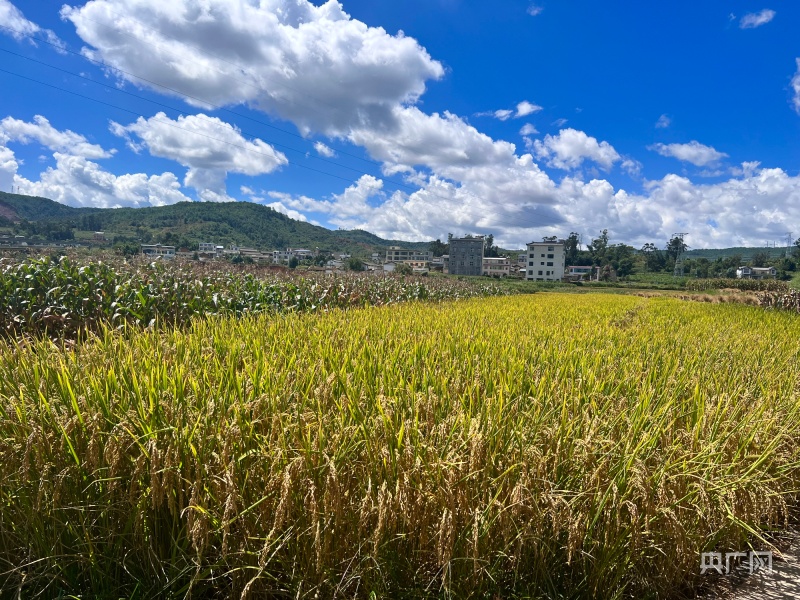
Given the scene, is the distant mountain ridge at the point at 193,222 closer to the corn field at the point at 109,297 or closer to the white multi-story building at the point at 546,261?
the white multi-story building at the point at 546,261

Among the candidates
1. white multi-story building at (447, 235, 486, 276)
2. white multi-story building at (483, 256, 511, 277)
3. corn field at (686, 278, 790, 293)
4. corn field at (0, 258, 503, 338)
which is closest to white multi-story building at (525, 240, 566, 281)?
white multi-story building at (483, 256, 511, 277)

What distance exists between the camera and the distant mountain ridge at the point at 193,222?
64562 millimetres

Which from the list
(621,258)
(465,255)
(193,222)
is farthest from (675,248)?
(193,222)

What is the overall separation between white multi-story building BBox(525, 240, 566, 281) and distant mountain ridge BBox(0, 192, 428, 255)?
1743 inches

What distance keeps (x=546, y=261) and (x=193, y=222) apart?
74503 mm

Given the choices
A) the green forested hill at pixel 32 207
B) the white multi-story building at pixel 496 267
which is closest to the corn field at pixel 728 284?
the white multi-story building at pixel 496 267

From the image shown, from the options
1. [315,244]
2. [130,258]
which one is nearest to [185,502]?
[130,258]

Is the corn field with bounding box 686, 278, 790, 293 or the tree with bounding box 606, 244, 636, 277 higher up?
the tree with bounding box 606, 244, 636, 277

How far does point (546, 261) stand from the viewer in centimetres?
8506

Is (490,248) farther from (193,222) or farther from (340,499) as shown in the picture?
(340,499)

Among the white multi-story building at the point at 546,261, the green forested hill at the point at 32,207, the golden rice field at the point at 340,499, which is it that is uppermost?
the green forested hill at the point at 32,207

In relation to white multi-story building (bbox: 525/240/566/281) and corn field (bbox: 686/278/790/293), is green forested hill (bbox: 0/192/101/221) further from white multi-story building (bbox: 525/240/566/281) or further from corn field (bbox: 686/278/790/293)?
corn field (bbox: 686/278/790/293)

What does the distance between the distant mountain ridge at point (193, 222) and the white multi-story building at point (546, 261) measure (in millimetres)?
44279

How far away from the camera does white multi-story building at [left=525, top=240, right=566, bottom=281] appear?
8394 cm
